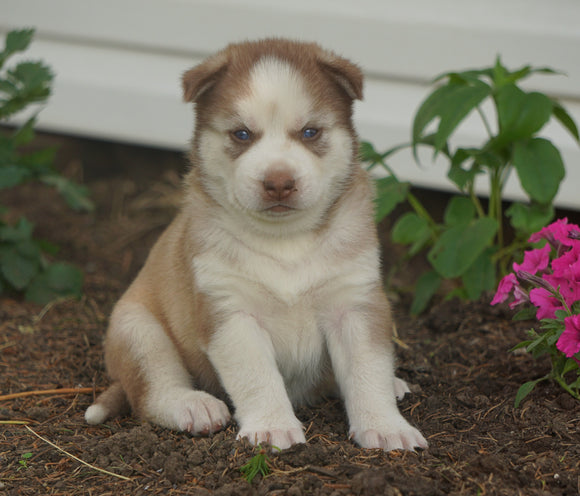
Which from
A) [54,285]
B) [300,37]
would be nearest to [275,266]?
[54,285]

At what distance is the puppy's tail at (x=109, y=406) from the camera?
382 cm

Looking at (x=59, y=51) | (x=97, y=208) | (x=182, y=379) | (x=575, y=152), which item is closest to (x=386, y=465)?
(x=182, y=379)

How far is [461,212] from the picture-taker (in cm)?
508

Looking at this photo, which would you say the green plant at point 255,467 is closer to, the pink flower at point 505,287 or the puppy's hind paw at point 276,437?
the puppy's hind paw at point 276,437

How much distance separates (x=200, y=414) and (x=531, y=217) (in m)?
2.39

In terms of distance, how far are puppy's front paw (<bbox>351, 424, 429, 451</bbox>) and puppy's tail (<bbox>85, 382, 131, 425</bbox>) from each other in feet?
4.11

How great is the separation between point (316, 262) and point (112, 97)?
4.23m

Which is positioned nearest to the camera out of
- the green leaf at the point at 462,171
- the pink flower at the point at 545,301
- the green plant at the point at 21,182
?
the pink flower at the point at 545,301

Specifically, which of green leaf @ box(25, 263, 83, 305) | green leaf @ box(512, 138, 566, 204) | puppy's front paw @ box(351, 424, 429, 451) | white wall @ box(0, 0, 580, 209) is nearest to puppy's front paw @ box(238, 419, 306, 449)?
puppy's front paw @ box(351, 424, 429, 451)

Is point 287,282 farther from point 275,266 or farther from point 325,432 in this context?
point 325,432

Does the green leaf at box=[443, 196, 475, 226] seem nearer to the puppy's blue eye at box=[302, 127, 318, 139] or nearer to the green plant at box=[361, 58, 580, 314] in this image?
the green plant at box=[361, 58, 580, 314]

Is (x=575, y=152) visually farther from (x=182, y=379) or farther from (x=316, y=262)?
(x=182, y=379)

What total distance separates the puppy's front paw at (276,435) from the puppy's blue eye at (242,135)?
1.23 m

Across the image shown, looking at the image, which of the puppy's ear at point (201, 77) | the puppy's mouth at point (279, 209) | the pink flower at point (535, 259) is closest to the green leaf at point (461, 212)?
the pink flower at point (535, 259)
